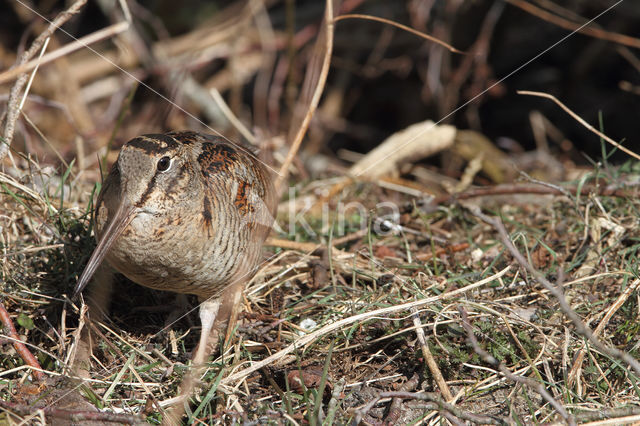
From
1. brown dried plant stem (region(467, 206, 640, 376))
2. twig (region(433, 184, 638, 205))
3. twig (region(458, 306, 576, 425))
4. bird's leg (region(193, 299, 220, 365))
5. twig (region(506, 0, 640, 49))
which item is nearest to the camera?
brown dried plant stem (region(467, 206, 640, 376))

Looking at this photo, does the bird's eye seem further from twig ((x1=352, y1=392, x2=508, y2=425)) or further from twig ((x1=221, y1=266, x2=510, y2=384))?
twig ((x1=352, y1=392, x2=508, y2=425))

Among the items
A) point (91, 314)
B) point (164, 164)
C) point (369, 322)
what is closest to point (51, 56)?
point (164, 164)

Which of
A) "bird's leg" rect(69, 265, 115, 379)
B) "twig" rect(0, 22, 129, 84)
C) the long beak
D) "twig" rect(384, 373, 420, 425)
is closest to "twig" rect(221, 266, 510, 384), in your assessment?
"twig" rect(384, 373, 420, 425)

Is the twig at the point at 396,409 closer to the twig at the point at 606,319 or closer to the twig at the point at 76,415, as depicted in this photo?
the twig at the point at 606,319

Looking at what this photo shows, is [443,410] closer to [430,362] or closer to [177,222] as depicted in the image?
[430,362]

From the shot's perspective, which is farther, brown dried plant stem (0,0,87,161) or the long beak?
brown dried plant stem (0,0,87,161)
